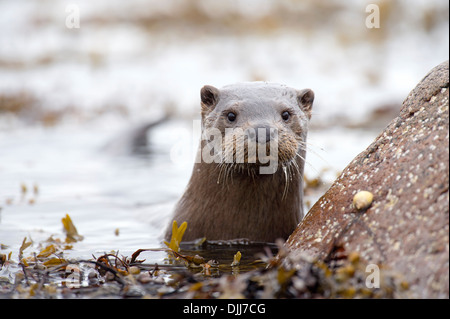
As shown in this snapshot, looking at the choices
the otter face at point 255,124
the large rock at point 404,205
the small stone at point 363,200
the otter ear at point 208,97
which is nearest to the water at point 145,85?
the otter face at point 255,124

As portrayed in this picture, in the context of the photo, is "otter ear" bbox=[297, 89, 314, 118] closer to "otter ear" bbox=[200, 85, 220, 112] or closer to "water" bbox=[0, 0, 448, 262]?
"water" bbox=[0, 0, 448, 262]

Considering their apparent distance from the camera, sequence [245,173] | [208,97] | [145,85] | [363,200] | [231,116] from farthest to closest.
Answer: [145,85], [208,97], [245,173], [231,116], [363,200]

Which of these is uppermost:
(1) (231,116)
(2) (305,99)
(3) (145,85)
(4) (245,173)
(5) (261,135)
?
(3) (145,85)

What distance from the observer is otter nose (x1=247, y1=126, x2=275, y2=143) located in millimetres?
2904

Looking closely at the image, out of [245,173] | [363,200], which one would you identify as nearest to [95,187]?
[245,173]

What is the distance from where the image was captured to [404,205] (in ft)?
7.48

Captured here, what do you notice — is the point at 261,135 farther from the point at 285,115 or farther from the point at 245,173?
the point at 245,173

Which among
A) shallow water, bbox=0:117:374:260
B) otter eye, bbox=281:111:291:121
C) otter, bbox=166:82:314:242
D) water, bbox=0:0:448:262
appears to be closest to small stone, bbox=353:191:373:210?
shallow water, bbox=0:117:374:260

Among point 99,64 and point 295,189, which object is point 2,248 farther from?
point 99,64

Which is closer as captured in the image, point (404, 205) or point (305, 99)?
point (404, 205)

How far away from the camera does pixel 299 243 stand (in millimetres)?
2707

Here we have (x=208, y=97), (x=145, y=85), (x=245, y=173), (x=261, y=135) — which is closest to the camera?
(x=261, y=135)

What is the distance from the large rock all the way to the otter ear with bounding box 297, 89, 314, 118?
2.68ft

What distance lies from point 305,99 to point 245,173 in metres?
0.58
